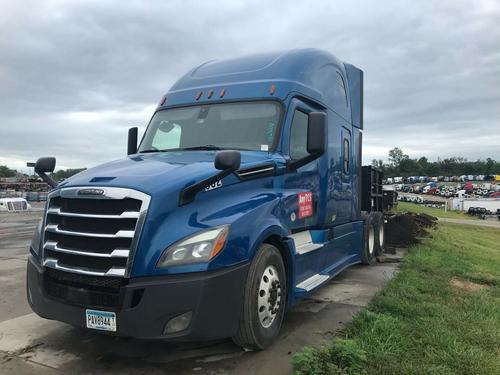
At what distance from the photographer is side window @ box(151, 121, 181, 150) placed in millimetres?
5723

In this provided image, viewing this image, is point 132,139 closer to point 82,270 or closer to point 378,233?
point 82,270

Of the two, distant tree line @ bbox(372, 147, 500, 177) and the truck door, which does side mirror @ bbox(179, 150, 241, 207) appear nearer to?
the truck door

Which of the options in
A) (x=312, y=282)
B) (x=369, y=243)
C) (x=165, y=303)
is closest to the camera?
(x=165, y=303)

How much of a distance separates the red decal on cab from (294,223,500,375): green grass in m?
1.34

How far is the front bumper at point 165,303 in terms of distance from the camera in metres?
3.69

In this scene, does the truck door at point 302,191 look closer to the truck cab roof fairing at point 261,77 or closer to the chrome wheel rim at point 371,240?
the truck cab roof fairing at point 261,77

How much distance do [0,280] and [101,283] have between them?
5.05 metres

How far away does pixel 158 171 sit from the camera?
4.27 metres

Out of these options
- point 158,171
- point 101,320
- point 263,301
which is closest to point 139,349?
point 101,320

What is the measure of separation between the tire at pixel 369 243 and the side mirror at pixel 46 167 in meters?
6.02

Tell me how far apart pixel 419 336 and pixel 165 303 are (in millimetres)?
2595

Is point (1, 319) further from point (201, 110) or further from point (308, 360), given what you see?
point (308, 360)

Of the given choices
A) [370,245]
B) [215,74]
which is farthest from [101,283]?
[370,245]

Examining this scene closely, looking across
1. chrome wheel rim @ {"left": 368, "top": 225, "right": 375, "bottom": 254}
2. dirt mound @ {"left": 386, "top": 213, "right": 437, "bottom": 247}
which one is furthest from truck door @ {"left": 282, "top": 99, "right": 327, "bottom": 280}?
dirt mound @ {"left": 386, "top": 213, "right": 437, "bottom": 247}
